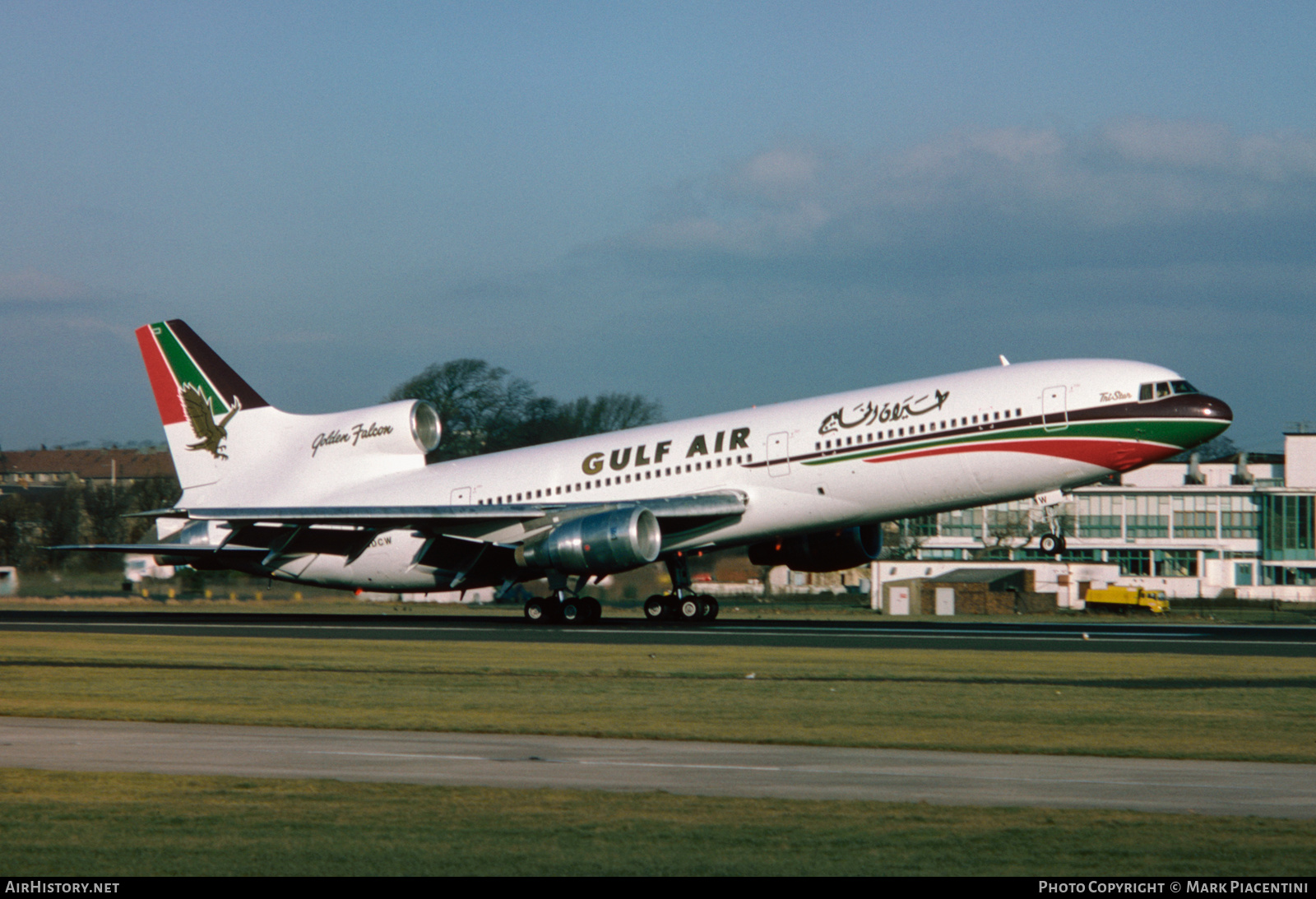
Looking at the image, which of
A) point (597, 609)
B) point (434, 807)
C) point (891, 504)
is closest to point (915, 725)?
point (434, 807)

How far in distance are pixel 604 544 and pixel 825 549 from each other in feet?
26.1

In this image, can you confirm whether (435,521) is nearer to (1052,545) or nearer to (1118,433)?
(1052,545)

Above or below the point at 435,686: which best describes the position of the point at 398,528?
above

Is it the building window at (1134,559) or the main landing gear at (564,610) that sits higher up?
the building window at (1134,559)

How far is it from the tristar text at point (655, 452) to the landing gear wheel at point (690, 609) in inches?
168

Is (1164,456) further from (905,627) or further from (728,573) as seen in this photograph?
(728,573)

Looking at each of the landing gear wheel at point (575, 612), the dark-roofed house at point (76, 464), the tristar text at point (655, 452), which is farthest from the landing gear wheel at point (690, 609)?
the dark-roofed house at point (76, 464)

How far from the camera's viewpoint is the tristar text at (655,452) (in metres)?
39.8

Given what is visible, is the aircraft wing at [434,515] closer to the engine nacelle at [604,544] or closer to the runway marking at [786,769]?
the engine nacelle at [604,544]

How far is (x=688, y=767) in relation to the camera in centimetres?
1334

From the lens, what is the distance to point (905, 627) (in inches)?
1567

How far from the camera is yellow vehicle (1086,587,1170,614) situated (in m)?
58.9

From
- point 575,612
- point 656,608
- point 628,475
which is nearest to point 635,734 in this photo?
point 575,612

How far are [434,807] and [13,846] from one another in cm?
303
